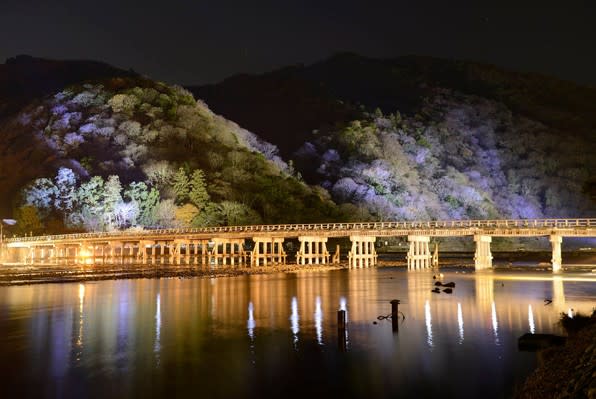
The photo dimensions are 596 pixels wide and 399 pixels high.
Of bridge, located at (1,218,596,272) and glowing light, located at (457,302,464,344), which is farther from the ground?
bridge, located at (1,218,596,272)

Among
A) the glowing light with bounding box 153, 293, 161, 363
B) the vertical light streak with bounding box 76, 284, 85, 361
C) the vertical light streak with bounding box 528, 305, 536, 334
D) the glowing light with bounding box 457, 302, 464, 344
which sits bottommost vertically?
the glowing light with bounding box 457, 302, 464, 344

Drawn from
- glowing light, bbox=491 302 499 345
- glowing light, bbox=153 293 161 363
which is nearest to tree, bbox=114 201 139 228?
glowing light, bbox=153 293 161 363

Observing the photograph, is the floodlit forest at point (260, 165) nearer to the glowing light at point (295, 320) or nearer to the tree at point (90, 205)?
the tree at point (90, 205)

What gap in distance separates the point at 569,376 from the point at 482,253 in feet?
146

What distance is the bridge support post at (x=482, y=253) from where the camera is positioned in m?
51.7

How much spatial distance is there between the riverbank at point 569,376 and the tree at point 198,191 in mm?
70849

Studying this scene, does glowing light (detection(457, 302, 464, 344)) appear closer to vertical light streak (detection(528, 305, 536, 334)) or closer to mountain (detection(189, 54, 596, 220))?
vertical light streak (detection(528, 305, 536, 334))

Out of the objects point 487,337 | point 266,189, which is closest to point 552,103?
point 266,189

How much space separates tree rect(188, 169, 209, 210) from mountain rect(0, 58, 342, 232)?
210 mm

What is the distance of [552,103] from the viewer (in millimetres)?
186250

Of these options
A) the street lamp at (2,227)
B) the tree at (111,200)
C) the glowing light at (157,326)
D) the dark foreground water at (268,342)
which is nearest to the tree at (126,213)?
the tree at (111,200)

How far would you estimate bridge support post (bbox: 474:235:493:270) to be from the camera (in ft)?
170

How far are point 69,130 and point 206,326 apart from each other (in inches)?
3861

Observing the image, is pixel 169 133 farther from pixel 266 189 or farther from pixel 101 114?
pixel 266 189
